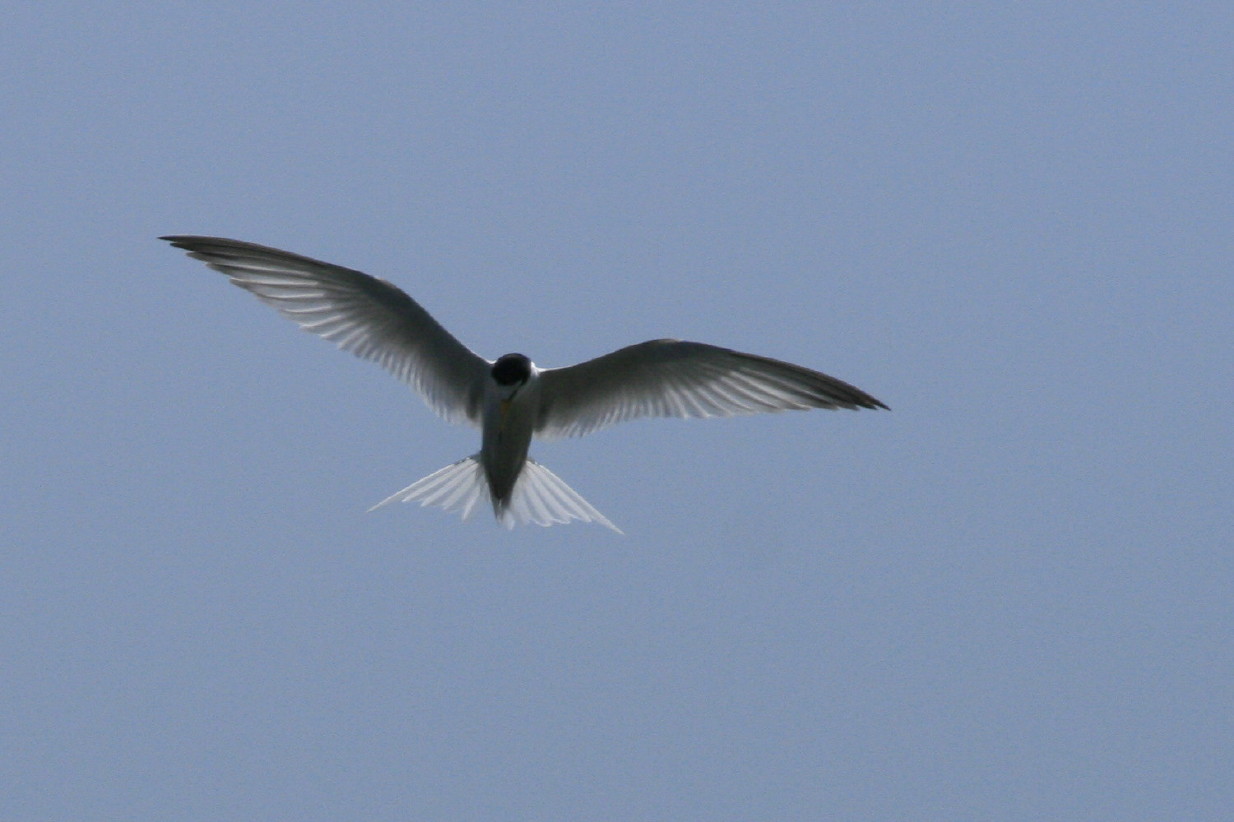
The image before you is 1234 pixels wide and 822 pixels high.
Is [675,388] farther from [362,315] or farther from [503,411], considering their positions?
[362,315]

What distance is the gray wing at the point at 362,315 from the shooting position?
7320 millimetres

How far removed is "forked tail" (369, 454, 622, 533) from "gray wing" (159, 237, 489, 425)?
0.34 metres

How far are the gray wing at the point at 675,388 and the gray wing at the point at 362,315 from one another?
20.0 inches

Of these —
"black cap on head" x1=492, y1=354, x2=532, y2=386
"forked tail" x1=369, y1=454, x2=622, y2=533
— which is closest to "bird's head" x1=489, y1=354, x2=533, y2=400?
"black cap on head" x1=492, y1=354, x2=532, y2=386

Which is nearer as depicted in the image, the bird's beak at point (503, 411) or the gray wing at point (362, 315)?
the gray wing at point (362, 315)

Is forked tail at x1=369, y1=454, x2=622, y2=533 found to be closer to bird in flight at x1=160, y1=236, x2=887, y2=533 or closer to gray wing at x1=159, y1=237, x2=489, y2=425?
bird in flight at x1=160, y1=236, x2=887, y2=533

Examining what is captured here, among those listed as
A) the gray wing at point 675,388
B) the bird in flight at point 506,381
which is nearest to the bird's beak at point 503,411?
the bird in flight at point 506,381

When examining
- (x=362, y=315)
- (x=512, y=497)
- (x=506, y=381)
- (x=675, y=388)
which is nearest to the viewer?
(x=506, y=381)

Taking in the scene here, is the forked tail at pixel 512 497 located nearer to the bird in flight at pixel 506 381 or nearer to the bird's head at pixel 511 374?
the bird in flight at pixel 506 381

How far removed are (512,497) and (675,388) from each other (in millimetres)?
1193

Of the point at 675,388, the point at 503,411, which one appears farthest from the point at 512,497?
the point at 675,388

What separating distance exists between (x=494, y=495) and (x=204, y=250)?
84.9 inches

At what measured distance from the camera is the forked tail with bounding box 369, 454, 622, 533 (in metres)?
8.05

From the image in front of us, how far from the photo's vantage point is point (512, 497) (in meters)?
8.18
